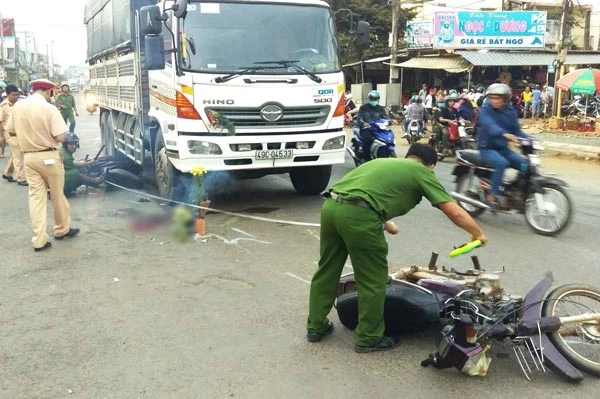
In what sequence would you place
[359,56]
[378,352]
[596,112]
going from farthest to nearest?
[359,56]
[596,112]
[378,352]

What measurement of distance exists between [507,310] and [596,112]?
22.1 m

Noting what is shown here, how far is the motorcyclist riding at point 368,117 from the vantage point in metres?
10.1

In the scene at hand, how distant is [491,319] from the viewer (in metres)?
3.43

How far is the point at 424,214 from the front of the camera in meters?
7.55

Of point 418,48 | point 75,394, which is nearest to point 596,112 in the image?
point 418,48

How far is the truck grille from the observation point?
710cm

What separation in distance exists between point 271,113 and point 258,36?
986 mm

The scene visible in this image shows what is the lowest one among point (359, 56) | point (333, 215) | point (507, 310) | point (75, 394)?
point (75, 394)

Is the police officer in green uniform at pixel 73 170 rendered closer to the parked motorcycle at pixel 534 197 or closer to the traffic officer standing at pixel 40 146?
the traffic officer standing at pixel 40 146

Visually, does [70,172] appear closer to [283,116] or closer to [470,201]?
[283,116]

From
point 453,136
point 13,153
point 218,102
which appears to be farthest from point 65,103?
point 218,102

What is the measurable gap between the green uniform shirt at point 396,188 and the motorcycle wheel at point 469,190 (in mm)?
4028

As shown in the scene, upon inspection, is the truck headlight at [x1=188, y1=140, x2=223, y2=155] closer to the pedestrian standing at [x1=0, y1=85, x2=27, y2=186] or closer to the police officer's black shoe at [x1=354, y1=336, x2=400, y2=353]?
the police officer's black shoe at [x1=354, y1=336, x2=400, y2=353]

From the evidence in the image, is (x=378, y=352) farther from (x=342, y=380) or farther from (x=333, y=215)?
(x=333, y=215)
